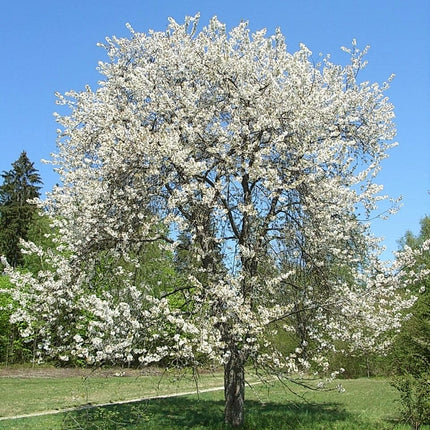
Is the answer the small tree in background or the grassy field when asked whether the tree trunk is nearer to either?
the grassy field

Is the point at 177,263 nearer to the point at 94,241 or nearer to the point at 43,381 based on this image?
the point at 94,241

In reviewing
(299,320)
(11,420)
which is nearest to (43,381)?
(11,420)

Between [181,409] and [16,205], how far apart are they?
3562 centimetres

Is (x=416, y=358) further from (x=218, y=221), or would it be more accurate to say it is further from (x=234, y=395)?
(x=218, y=221)

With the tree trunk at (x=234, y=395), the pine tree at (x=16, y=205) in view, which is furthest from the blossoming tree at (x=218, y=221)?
the pine tree at (x=16, y=205)

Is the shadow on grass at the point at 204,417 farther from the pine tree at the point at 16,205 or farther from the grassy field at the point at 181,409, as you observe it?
the pine tree at the point at 16,205

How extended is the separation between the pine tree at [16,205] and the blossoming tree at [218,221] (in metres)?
33.2

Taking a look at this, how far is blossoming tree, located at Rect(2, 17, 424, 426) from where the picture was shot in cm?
806

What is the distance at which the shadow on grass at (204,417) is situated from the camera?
9.31 metres

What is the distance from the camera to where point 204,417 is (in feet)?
35.1

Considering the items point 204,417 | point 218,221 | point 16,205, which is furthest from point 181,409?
point 16,205

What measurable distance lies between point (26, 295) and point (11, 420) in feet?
14.8

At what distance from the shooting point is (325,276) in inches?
361

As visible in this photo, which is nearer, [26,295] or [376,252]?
[26,295]
